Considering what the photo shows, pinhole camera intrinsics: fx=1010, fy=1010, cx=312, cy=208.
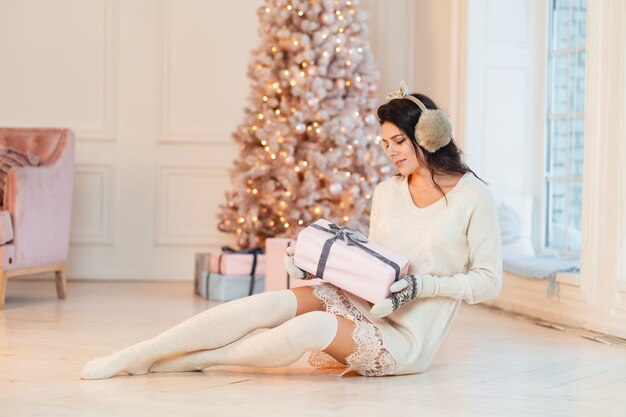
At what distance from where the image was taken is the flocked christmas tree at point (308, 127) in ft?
18.1

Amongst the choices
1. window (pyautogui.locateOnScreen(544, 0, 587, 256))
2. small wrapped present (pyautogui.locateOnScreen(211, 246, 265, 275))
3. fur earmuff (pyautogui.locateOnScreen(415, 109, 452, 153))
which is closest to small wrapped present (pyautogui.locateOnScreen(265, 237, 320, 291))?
small wrapped present (pyautogui.locateOnScreen(211, 246, 265, 275))

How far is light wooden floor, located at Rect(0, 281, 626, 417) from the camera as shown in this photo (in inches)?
100

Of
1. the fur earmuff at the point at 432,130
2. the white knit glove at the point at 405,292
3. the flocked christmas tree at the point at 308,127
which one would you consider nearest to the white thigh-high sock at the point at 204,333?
the white knit glove at the point at 405,292

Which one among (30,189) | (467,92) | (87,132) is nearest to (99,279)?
(87,132)

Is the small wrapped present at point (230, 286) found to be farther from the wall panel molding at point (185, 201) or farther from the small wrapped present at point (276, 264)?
the wall panel molding at point (185, 201)

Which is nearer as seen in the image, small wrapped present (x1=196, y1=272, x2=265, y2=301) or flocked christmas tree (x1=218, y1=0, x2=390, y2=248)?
small wrapped present (x1=196, y1=272, x2=265, y2=301)

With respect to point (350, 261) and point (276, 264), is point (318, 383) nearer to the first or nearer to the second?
point (350, 261)

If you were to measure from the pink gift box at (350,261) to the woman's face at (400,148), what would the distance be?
0.26 metres

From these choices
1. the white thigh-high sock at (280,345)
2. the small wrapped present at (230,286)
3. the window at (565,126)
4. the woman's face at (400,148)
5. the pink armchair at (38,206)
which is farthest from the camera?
the small wrapped present at (230,286)

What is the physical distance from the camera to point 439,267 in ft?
9.77

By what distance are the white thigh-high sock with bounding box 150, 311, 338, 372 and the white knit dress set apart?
0.51 feet

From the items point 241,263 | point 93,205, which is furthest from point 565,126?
point 93,205

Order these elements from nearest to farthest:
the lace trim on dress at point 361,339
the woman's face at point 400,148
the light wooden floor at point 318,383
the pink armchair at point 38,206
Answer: the light wooden floor at point 318,383, the lace trim on dress at point 361,339, the woman's face at point 400,148, the pink armchair at point 38,206

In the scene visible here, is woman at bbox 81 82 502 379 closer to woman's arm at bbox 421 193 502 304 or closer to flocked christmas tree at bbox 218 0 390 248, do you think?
woman's arm at bbox 421 193 502 304
